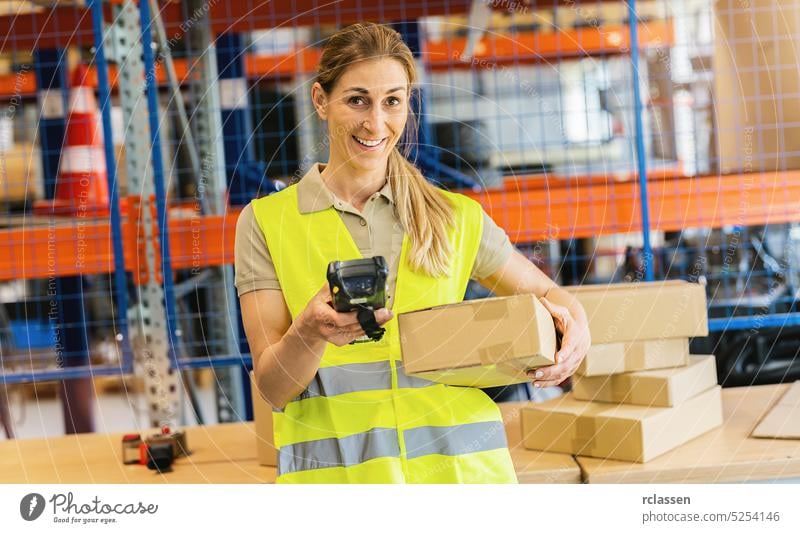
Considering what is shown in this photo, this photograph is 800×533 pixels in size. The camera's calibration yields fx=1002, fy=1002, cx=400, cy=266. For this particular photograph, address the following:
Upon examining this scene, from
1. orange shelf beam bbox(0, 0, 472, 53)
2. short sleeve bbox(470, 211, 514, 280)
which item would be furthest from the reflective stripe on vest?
orange shelf beam bbox(0, 0, 472, 53)

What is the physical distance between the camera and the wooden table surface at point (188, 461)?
6.25ft

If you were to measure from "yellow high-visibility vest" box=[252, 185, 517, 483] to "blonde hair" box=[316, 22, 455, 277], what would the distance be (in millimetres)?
27

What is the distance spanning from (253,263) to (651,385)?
81 centimetres

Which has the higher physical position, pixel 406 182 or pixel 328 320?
pixel 406 182

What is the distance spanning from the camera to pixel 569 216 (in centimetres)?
260

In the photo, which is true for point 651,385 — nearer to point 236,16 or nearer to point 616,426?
point 616,426

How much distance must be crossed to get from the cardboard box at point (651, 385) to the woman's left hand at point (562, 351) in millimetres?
397

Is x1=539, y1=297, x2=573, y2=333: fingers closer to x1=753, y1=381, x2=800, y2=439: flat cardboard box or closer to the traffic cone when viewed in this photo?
x1=753, y1=381, x2=800, y2=439: flat cardboard box

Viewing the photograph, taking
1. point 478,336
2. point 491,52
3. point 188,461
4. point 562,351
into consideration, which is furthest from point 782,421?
point 491,52

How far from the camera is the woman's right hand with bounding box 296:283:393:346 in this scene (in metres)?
1.34
